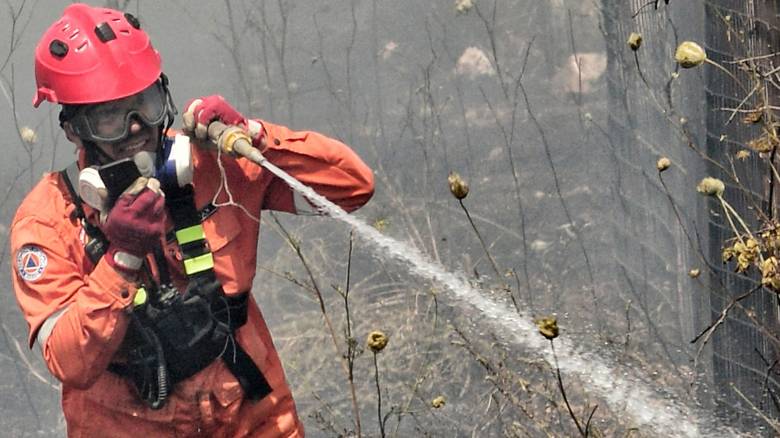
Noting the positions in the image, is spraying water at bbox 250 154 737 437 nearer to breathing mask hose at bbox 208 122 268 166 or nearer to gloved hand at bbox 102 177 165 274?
breathing mask hose at bbox 208 122 268 166

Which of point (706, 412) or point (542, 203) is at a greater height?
point (706, 412)

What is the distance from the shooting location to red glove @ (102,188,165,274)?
3016mm

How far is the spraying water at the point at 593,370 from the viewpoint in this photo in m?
3.35

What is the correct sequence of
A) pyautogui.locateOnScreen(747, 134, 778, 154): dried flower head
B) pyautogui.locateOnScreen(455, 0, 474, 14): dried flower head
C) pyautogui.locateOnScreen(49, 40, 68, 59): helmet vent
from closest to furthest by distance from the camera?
pyautogui.locateOnScreen(747, 134, 778, 154): dried flower head
pyautogui.locateOnScreen(49, 40, 68, 59): helmet vent
pyautogui.locateOnScreen(455, 0, 474, 14): dried flower head

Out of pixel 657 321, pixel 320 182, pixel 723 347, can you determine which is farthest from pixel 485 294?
pixel 657 321

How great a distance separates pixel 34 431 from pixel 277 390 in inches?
131

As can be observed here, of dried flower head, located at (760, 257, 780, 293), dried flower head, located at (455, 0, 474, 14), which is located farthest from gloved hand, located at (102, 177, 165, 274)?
dried flower head, located at (455, 0, 474, 14)

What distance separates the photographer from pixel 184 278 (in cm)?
335

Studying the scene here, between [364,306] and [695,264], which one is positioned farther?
[364,306]

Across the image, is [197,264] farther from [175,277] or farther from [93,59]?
[93,59]

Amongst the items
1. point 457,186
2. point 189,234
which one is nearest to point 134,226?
point 189,234

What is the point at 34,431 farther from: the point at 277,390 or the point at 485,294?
the point at 277,390

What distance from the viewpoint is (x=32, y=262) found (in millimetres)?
3193

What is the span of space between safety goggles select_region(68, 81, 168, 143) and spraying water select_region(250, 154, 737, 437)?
0.31m
